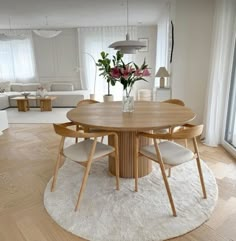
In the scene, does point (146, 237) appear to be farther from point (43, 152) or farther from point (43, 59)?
point (43, 59)

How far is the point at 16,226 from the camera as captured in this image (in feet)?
5.89

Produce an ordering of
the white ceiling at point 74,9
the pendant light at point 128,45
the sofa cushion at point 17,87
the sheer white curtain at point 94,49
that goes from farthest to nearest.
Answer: the sheer white curtain at point 94,49, the sofa cushion at point 17,87, the white ceiling at point 74,9, the pendant light at point 128,45

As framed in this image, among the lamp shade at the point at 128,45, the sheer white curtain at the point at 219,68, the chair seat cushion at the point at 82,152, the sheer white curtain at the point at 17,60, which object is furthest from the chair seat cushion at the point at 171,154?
the sheer white curtain at the point at 17,60

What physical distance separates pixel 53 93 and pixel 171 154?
5481 mm

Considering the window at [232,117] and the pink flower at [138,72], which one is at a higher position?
the pink flower at [138,72]

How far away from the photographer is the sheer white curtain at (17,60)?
7577 mm

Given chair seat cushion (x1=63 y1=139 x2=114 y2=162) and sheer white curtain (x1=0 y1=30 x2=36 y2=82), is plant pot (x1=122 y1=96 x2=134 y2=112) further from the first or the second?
sheer white curtain (x1=0 y1=30 x2=36 y2=82)

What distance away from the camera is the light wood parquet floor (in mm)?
1689

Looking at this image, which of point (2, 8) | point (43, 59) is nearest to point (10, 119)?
point (2, 8)

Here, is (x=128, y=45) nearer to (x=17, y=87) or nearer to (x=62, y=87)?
(x=62, y=87)

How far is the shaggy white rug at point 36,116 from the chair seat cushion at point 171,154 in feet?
11.2

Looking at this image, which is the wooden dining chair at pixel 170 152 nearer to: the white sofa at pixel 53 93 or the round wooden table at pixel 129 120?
the round wooden table at pixel 129 120

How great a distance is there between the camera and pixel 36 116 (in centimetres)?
557

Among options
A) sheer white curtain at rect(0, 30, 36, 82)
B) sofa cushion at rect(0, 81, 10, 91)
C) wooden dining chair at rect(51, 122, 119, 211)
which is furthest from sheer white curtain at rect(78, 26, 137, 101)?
wooden dining chair at rect(51, 122, 119, 211)
